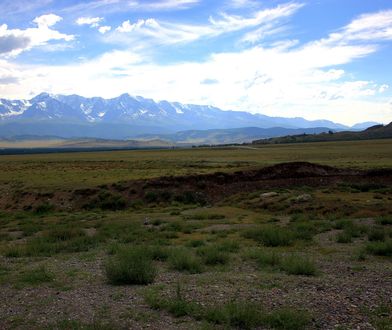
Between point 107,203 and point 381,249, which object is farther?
point 107,203

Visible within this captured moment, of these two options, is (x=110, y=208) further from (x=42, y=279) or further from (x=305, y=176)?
(x=42, y=279)

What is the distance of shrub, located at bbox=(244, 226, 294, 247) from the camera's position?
17953 mm

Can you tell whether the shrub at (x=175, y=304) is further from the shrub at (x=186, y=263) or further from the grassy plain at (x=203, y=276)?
the shrub at (x=186, y=263)

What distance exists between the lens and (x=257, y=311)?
9.20 m

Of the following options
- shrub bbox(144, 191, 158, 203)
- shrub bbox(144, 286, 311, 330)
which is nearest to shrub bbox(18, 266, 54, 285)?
shrub bbox(144, 286, 311, 330)

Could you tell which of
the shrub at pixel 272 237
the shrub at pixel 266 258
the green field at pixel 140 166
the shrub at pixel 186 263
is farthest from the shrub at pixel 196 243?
the green field at pixel 140 166

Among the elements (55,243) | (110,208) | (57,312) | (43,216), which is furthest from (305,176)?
(57,312)

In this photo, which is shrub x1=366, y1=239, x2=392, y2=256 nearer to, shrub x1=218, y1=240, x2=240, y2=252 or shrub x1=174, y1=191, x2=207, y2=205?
shrub x1=218, y1=240, x2=240, y2=252

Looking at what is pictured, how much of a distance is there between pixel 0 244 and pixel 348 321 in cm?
1699

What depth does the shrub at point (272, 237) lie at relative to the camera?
18.0 metres

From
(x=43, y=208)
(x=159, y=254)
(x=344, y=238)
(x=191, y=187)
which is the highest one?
(x=159, y=254)

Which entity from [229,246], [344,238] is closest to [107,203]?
[229,246]

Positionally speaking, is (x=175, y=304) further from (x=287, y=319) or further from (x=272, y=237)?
(x=272, y=237)

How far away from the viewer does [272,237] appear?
59.9ft
